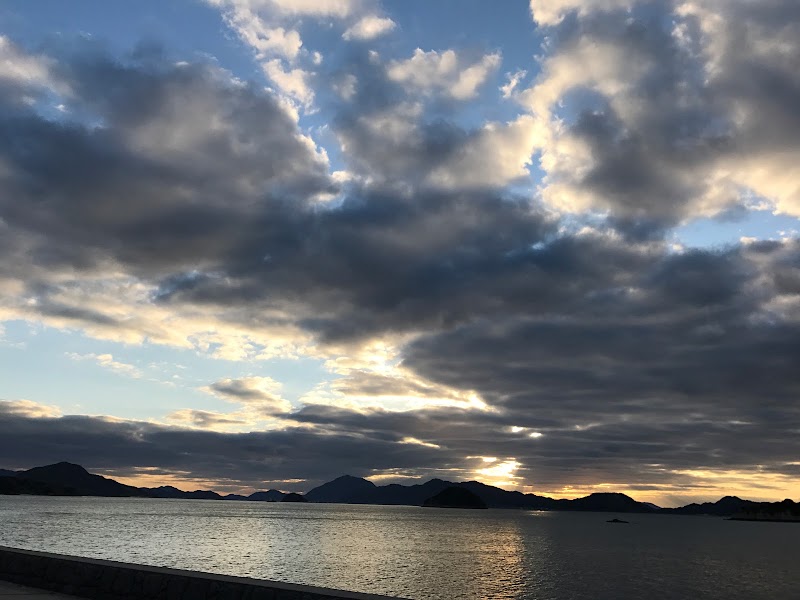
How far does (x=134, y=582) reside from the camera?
1770 centimetres

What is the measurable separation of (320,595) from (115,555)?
77.2 meters

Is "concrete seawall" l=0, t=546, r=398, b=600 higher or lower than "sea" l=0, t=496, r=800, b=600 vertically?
higher

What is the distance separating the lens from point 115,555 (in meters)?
81.1

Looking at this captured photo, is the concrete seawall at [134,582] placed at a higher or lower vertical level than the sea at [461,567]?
higher

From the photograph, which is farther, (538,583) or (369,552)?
(369,552)

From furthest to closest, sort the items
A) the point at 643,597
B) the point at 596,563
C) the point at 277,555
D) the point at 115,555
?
the point at 596,563, the point at 277,555, the point at 115,555, the point at 643,597

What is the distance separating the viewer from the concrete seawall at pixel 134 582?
51.3 ft

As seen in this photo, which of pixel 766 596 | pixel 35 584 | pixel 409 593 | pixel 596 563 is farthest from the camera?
pixel 596 563

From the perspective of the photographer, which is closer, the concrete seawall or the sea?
the concrete seawall

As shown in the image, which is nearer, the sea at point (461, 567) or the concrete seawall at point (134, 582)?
the concrete seawall at point (134, 582)

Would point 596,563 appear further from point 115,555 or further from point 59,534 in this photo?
point 59,534

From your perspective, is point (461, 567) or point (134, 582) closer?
point (134, 582)

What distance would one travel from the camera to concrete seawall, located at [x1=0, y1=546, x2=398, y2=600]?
51.3 feet

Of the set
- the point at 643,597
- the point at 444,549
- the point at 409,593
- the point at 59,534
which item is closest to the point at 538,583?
the point at 643,597
